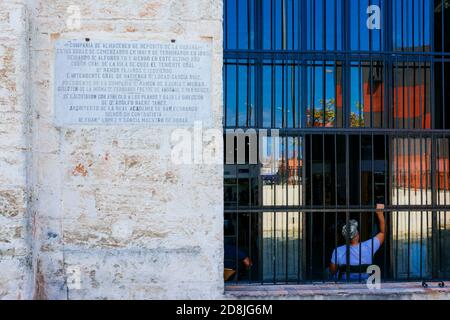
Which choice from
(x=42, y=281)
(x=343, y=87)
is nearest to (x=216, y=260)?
(x=42, y=281)

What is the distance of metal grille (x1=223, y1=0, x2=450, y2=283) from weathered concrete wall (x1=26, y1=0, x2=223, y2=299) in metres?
0.52

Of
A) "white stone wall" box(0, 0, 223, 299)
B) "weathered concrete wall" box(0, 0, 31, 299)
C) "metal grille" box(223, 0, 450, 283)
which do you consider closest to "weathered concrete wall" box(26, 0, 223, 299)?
"white stone wall" box(0, 0, 223, 299)

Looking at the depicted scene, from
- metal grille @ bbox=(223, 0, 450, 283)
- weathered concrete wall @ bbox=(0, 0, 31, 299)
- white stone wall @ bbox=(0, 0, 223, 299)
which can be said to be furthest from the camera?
metal grille @ bbox=(223, 0, 450, 283)

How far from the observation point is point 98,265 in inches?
155

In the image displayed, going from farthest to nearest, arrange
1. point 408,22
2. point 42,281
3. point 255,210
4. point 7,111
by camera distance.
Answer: point 408,22 < point 255,210 < point 42,281 < point 7,111

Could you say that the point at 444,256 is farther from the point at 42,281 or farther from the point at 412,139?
the point at 42,281

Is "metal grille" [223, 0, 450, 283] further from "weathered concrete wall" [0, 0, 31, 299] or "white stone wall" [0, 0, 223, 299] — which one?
"weathered concrete wall" [0, 0, 31, 299]

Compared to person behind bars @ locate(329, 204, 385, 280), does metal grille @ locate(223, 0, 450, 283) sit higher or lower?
higher

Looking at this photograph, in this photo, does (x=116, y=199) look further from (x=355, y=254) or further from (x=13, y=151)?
(x=355, y=254)

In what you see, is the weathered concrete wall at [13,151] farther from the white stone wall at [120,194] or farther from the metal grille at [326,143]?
the metal grille at [326,143]

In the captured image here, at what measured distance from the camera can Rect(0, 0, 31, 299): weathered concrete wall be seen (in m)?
3.65

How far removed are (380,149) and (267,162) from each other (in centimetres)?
Answer: 109

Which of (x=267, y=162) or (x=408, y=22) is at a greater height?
(x=408, y=22)

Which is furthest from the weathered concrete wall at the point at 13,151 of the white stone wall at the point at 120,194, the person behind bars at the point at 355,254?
the person behind bars at the point at 355,254
